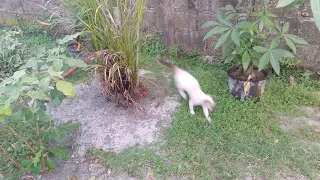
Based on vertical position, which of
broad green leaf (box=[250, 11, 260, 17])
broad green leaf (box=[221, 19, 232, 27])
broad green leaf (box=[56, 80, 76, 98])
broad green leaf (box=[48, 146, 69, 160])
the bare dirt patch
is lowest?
the bare dirt patch

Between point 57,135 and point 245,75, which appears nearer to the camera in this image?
point 57,135

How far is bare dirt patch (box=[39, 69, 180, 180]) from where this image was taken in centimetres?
208

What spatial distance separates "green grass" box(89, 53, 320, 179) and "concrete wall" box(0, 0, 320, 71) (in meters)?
0.48

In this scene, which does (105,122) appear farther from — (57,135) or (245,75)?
(245,75)

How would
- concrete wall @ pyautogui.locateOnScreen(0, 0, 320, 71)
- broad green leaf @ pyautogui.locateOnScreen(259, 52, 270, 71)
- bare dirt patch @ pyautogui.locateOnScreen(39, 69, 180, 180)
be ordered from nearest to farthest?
bare dirt patch @ pyautogui.locateOnScreen(39, 69, 180, 180), broad green leaf @ pyautogui.locateOnScreen(259, 52, 270, 71), concrete wall @ pyautogui.locateOnScreen(0, 0, 320, 71)

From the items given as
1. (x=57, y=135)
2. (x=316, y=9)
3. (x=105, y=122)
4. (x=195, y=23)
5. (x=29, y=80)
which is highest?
(x=316, y=9)

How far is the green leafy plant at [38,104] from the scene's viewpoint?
155 centimetres

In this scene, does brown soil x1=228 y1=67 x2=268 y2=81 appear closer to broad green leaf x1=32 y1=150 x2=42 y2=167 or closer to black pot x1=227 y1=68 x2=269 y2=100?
black pot x1=227 y1=68 x2=269 y2=100

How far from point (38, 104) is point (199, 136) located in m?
Result: 1.16

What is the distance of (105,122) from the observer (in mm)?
2432

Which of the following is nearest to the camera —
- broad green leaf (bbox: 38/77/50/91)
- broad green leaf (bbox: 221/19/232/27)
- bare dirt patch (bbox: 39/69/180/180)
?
broad green leaf (bbox: 38/77/50/91)

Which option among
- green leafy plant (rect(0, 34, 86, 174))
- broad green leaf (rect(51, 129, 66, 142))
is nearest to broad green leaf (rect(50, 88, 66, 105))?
green leafy plant (rect(0, 34, 86, 174))

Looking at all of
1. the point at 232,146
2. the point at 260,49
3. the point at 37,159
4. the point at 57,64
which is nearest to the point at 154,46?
the point at 260,49

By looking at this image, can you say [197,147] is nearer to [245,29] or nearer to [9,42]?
[245,29]
